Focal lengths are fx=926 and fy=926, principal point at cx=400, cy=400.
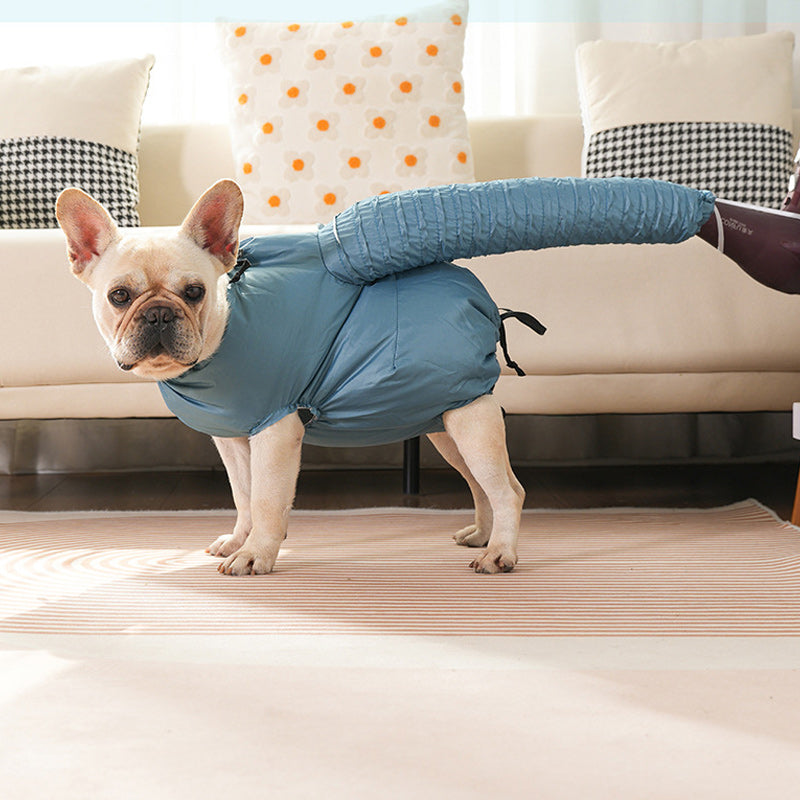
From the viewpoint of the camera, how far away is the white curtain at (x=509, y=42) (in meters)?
2.80

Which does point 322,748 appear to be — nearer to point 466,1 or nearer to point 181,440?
point 181,440

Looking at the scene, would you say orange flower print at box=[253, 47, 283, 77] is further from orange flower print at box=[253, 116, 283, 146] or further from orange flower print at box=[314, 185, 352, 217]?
orange flower print at box=[314, 185, 352, 217]

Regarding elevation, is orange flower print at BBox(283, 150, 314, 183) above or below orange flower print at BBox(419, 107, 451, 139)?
below

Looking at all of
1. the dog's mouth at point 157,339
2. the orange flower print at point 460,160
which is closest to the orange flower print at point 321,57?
the orange flower print at point 460,160

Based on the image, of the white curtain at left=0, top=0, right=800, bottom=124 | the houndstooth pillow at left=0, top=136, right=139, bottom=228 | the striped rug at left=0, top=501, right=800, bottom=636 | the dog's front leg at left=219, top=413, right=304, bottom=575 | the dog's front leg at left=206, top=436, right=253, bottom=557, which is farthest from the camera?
the white curtain at left=0, top=0, right=800, bottom=124

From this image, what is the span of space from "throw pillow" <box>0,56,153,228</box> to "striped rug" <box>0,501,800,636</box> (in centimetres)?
88

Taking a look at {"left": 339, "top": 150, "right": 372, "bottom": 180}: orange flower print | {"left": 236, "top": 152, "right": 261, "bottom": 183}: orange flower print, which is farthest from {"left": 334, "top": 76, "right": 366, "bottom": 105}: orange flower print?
{"left": 236, "top": 152, "right": 261, "bottom": 183}: orange flower print

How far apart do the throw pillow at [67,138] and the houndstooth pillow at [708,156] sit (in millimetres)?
1206

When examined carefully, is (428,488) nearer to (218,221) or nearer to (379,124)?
(379,124)

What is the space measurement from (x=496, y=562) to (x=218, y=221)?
58cm

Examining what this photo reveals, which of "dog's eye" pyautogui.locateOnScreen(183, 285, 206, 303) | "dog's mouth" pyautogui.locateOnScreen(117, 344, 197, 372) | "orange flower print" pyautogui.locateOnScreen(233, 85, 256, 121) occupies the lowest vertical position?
"dog's mouth" pyautogui.locateOnScreen(117, 344, 197, 372)

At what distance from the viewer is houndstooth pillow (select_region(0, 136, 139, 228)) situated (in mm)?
2209

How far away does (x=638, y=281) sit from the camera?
1789 millimetres

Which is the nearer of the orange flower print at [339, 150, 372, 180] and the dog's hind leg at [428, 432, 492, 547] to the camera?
the dog's hind leg at [428, 432, 492, 547]
